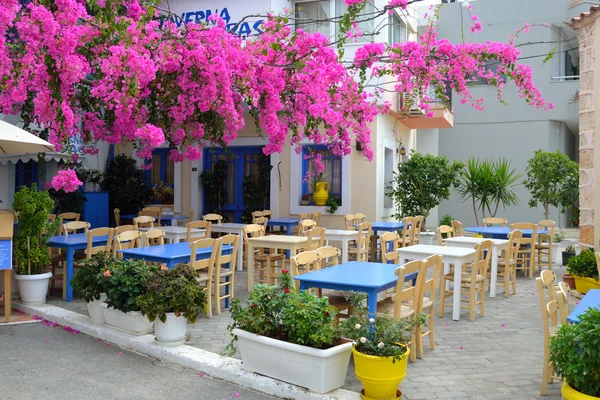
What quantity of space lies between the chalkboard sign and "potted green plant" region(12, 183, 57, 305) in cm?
58

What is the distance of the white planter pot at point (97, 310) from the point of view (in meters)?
5.71

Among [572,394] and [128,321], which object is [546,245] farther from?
[572,394]

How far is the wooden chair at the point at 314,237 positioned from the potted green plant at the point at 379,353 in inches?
135

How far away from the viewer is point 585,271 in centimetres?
707

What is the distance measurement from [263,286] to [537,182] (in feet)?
34.0

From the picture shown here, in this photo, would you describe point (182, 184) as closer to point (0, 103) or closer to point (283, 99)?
point (283, 99)

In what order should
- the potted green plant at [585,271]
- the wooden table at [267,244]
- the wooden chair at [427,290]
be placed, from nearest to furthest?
the wooden chair at [427,290], the potted green plant at [585,271], the wooden table at [267,244]

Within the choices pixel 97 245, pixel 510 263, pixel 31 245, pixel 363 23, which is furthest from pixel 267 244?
pixel 363 23

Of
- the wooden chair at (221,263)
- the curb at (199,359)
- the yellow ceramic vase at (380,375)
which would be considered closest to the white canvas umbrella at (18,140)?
the curb at (199,359)

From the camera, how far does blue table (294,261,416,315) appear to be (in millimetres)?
4355

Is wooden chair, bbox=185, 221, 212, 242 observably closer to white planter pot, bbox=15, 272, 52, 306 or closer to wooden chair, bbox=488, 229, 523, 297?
white planter pot, bbox=15, 272, 52, 306

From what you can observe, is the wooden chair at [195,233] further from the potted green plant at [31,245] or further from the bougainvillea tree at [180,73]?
the potted green plant at [31,245]

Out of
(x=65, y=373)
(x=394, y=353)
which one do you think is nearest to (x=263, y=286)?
(x=394, y=353)

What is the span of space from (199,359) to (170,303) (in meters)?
0.55
